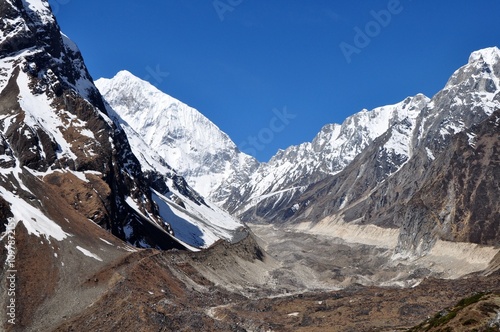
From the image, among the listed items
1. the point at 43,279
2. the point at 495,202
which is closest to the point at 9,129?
the point at 43,279

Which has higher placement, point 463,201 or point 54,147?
point 54,147

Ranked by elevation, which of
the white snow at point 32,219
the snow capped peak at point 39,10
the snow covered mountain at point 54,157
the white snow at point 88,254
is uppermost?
the snow capped peak at point 39,10

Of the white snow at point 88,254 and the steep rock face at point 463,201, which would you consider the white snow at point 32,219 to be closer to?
the white snow at point 88,254

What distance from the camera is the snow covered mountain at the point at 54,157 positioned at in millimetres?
109750

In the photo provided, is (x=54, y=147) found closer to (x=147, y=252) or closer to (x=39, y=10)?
(x=147, y=252)

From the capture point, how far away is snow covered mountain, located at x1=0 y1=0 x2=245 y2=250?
110 metres

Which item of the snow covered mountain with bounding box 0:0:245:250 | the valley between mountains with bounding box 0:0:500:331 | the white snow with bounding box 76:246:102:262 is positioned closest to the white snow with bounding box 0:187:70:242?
the snow covered mountain with bounding box 0:0:245:250

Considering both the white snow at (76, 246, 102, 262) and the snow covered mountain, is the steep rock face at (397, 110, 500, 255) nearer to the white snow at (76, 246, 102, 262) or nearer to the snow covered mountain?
the snow covered mountain

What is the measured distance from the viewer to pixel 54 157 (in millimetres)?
134750

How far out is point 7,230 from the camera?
305 feet

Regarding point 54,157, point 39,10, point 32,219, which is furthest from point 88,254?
point 39,10

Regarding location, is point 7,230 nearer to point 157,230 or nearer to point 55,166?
point 55,166

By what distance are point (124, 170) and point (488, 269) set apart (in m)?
91.2

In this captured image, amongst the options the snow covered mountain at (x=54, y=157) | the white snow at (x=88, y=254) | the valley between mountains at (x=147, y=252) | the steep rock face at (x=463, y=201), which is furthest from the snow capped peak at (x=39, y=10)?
the steep rock face at (x=463, y=201)
